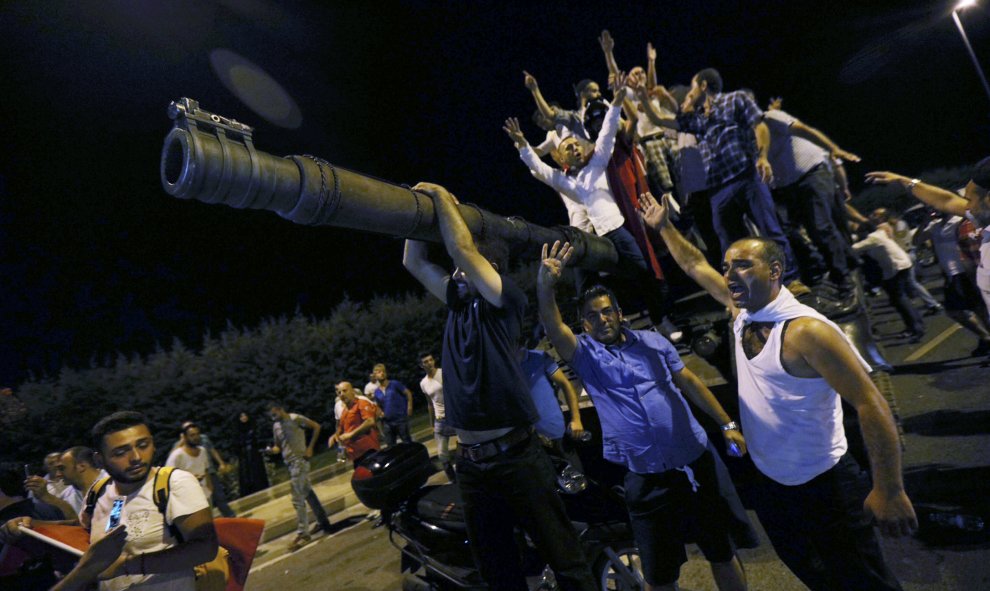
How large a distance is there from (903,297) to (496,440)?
866cm

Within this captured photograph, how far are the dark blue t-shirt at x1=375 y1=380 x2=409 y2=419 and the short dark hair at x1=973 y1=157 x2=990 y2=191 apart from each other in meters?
8.45

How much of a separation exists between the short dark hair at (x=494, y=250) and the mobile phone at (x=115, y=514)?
2.09 meters

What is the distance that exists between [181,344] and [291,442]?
626 cm

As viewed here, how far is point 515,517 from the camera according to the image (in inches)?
105

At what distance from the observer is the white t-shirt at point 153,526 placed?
2.40m

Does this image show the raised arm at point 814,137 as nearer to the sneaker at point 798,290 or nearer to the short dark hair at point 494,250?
the sneaker at point 798,290

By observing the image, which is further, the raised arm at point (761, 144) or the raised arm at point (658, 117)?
the raised arm at point (658, 117)

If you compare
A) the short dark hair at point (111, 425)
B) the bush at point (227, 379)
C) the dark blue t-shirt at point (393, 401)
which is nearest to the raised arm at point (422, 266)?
the short dark hair at point (111, 425)

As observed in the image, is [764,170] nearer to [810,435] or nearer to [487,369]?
[810,435]

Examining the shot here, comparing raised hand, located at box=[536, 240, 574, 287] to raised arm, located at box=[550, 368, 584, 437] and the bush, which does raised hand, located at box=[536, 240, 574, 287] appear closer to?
raised arm, located at box=[550, 368, 584, 437]

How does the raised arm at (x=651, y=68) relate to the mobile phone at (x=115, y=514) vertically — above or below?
above

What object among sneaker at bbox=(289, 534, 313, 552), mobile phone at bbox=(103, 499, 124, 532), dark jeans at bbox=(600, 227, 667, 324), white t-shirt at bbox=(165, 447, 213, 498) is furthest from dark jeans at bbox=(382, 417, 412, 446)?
mobile phone at bbox=(103, 499, 124, 532)

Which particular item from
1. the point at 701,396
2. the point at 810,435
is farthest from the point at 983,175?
the point at 810,435

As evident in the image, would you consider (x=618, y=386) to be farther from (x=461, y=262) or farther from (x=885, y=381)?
(x=885, y=381)
